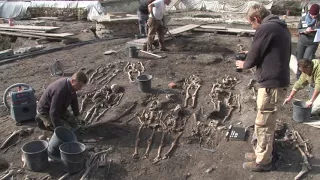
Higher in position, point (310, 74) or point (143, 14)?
point (143, 14)

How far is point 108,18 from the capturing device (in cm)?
1357

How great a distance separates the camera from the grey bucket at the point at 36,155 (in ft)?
16.1

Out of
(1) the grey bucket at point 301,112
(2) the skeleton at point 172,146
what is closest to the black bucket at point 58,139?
(2) the skeleton at point 172,146

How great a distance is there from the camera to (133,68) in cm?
938

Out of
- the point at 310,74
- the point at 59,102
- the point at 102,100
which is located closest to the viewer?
the point at 59,102

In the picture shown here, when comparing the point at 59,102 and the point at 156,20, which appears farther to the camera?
the point at 156,20

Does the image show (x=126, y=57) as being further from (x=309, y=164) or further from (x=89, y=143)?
(x=309, y=164)

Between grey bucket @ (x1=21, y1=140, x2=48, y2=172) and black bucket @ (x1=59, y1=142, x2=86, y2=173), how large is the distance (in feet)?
0.98

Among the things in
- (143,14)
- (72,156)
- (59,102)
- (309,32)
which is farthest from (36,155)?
(143,14)

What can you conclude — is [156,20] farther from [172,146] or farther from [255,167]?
[255,167]

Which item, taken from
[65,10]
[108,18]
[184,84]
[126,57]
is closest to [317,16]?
[184,84]

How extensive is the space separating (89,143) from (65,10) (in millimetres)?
15656

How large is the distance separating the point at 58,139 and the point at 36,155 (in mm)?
448

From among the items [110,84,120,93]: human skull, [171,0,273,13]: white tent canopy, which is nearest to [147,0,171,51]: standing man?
[110,84,120,93]: human skull
